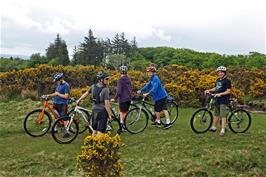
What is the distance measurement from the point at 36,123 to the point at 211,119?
15.4 feet

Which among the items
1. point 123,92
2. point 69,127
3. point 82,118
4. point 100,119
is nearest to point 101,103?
point 100,119

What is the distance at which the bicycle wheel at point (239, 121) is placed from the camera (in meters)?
9.95

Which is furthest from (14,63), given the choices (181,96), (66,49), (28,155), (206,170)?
(206,170)

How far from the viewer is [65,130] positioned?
932 centimetres

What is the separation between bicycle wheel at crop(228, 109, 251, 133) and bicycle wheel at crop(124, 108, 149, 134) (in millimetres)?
2242

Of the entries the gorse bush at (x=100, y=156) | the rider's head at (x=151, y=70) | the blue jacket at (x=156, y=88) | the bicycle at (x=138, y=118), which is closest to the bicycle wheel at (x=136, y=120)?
the bicycle at (x=138, y=118)

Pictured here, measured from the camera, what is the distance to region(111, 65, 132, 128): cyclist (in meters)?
10.1

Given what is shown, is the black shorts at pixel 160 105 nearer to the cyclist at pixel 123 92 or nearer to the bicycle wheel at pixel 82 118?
the cyclist at pixel 123 92


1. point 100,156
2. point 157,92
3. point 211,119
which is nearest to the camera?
point 100,156

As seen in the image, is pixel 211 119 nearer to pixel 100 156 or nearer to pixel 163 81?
pixel 100 156

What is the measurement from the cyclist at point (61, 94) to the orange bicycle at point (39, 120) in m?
0.17

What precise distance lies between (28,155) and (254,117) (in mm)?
7914

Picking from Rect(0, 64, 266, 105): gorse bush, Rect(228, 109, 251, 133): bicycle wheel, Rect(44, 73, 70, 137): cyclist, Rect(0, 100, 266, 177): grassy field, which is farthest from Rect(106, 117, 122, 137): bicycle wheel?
Rect(0, 64, 266, 105): gorse bush

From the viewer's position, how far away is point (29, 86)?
19.0 metres
